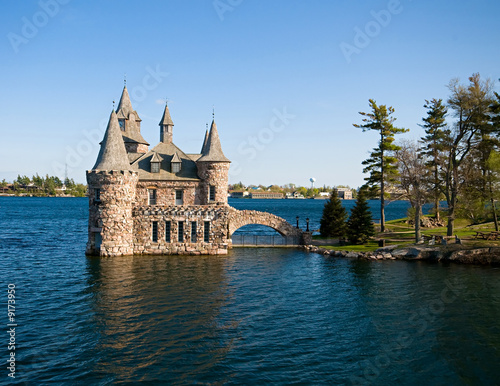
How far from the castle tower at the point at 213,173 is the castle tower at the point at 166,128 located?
6.62 meters

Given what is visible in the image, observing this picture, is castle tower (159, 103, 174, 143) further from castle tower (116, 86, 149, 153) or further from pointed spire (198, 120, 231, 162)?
pointed spire (198, 120, 231, 162)

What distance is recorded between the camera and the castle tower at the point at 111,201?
37.4 m

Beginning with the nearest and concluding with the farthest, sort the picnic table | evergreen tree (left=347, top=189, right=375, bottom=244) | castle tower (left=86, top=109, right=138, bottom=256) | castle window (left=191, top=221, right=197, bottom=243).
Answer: castle tower (left=86, top=109, right=138, bottom=256), castle window (left=191, top=221, right=197, bottom=243), the picnic table, evergreen tree (left=347, top=189, right=375, bottom=244)

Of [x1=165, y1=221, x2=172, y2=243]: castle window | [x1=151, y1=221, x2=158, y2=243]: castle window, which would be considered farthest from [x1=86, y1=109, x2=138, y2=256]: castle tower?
[x1=165, y1=221, x2=172, y2=243]: castle window

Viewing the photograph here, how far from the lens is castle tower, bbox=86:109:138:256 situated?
123 ft

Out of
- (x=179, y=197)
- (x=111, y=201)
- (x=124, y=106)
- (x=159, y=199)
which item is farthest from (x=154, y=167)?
(x=124, y=106)

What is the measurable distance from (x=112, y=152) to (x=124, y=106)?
1129 cm

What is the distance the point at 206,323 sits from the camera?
70.4ft

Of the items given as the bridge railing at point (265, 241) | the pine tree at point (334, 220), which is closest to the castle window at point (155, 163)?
the bridge railing at point (265, 241)

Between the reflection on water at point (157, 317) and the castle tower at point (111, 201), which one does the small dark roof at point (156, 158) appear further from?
the reflection on water at point (157, 317)

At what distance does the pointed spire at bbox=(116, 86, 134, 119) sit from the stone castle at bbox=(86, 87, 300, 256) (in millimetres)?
152

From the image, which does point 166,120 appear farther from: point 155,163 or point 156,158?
point 155,163

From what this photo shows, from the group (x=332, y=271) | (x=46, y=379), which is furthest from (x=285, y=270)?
(x=46, y=379)

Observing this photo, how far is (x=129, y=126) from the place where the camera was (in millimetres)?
48000
